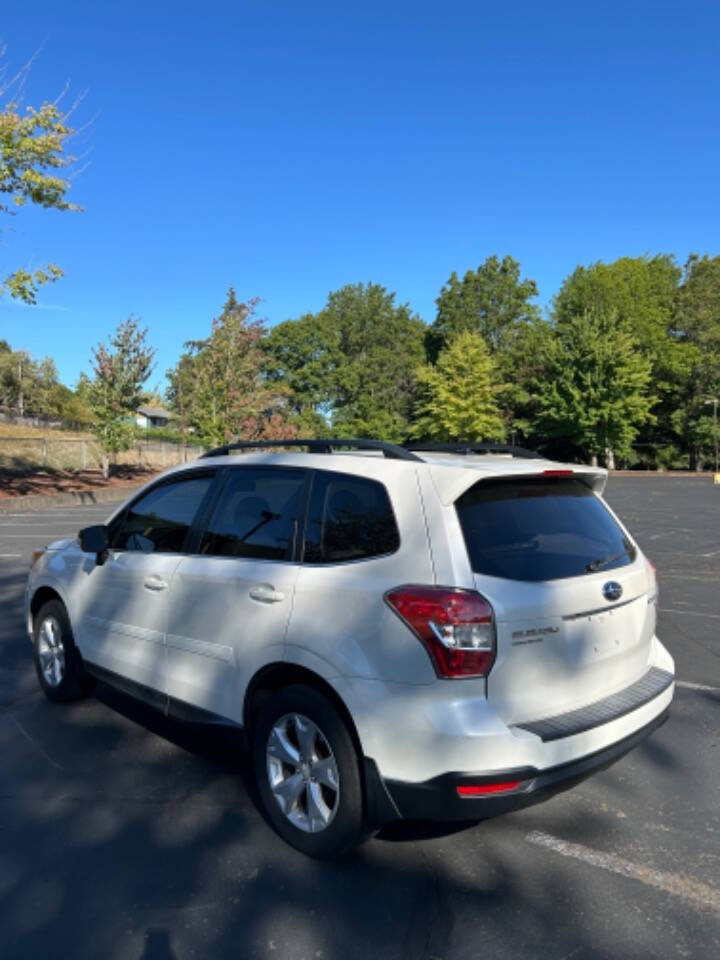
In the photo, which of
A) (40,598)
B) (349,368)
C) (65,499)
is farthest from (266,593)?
(349,368)

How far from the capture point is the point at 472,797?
259 cm

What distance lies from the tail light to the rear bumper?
37cm

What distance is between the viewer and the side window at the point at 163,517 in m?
3.91

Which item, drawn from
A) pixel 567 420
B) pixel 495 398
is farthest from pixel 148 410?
pixel 567 420

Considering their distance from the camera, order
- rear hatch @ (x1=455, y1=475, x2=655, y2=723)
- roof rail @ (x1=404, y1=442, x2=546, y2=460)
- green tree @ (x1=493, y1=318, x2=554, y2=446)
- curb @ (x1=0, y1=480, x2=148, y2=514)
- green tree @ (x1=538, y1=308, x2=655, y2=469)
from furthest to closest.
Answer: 1. green tree @ (x1=493, y1=318, x2=554, y2=446)
2. green tree @ (x1=538, y1=308, x2=655, y2=469)
3. curb @ (x1=0, y1=480, x2=148, y2=514)
4. roof rail @ (x1=404, y1=442, x2=546, y2=460)
5. rear hatch @ (x1=455, y1=475, x2=655, y2=723)

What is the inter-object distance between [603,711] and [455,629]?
86cm

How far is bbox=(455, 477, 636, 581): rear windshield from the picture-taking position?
9.42 feet

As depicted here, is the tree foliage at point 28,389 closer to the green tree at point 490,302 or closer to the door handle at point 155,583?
the green tree at point 490,302

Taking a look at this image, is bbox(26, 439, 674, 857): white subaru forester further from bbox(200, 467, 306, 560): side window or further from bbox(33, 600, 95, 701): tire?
bbox(33, 600, 95, 701): tire

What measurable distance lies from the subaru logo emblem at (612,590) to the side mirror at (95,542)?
2856 millimetres

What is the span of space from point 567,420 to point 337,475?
55.6 meters

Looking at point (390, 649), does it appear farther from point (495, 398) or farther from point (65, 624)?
point (495, 398)

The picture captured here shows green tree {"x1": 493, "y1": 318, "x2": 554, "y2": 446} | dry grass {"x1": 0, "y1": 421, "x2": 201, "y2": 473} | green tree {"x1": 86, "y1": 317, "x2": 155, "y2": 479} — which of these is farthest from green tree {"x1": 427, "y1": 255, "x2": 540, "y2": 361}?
green tree {"x1": 86, "y1": 317, "x2": 155, "y2": 479}

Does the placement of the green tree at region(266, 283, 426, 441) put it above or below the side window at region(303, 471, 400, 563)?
above
